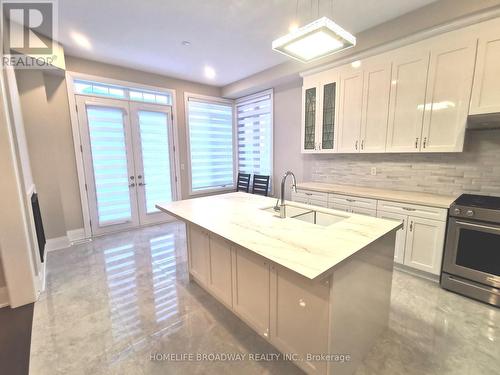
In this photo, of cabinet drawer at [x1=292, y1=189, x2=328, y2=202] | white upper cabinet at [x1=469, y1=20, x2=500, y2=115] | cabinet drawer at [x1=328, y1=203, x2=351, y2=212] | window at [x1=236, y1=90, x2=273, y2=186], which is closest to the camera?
white upper cabinet at [x1=469, y1=20, x2=500, y2=115]

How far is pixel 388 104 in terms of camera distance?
2.79 meters

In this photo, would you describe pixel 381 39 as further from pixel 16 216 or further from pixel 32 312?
pixel 32 312

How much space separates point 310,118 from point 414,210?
6.55 ft

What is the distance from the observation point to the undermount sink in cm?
198

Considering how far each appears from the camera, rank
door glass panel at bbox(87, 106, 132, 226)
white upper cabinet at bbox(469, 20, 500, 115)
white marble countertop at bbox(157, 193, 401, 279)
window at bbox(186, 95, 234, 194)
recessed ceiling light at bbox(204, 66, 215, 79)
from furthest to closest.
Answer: window at bbox(186, 95, 234, 194), recessed ceiling light at bbox(204, 66, 215, 79), door glass panel at bbox(87, 106, 132, 226), white upper cabinet at bbox(469, 20, 500, 115), white marble countertop at bbox(157, 193, 401, 279)

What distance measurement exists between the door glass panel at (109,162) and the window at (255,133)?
246cm

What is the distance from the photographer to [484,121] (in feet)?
7.23

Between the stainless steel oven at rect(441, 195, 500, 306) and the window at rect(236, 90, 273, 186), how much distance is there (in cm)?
303

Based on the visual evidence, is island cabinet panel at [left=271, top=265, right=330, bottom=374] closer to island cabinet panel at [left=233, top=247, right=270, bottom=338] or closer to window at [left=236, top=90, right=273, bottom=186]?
island cabinet panel at [left=233, top=247, right=270, bottom=338]

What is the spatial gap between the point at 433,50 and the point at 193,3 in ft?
8.28

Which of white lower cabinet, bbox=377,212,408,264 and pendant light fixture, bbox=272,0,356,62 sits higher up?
pendant light fixture, bbox=272,0,356,62

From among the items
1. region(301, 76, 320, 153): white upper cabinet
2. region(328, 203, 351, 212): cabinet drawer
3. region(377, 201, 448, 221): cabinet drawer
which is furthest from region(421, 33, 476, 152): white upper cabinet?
region(301, 76, 320, 153): white upper cabinet

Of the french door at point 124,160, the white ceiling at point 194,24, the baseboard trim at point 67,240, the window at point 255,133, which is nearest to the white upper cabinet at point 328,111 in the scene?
the white ceiling at point 194,24

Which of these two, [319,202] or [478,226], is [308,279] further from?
[319,202]
